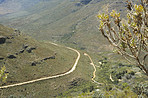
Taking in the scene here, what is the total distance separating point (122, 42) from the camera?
731 cm

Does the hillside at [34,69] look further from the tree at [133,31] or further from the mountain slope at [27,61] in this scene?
the tree at [133,31]

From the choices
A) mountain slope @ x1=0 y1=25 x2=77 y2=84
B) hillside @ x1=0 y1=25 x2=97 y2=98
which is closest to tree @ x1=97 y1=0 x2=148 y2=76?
hillside @ x1=0 y1=25 x2=97 y2=98

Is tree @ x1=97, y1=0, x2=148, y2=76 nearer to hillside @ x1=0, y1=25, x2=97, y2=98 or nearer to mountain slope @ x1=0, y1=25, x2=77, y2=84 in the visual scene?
hillside @ x1=0, y1=25, x2=97, y2=98

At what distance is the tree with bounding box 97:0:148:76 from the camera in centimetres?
629

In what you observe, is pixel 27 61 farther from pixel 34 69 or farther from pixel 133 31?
pixel 133 31

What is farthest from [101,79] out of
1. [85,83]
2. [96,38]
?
[96,38]

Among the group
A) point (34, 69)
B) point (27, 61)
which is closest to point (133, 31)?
point (34, 69)

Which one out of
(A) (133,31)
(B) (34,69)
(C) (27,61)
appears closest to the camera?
(A) (133,31)

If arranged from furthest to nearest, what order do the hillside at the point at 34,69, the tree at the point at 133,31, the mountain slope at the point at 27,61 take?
the mountain slope at the point at 27,61 < the hillside at the point at 34,69 < the tree at the point at 133,31

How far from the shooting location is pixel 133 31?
6762 mm

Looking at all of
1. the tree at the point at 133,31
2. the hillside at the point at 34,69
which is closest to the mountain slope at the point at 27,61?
the hillside at the point at 34,69

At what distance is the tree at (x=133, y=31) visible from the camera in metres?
6.29

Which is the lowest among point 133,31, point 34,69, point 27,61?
point 34,69

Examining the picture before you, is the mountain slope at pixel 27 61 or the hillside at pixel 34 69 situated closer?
the hillside at pixel 34 69
